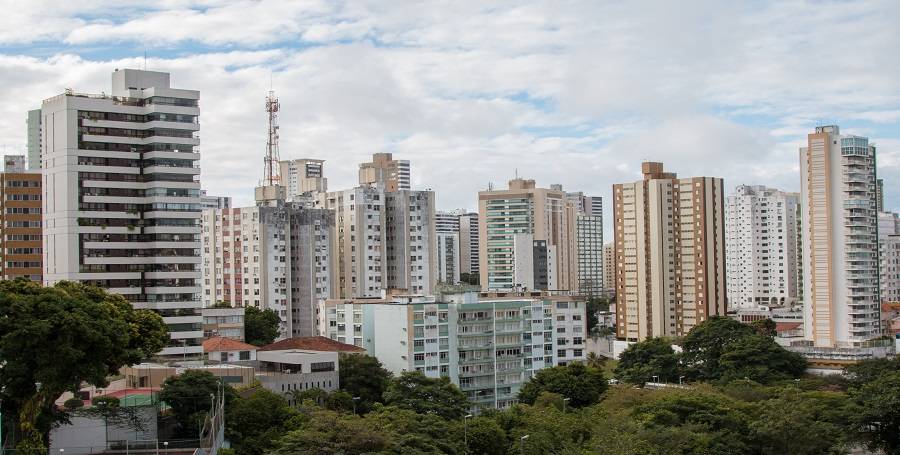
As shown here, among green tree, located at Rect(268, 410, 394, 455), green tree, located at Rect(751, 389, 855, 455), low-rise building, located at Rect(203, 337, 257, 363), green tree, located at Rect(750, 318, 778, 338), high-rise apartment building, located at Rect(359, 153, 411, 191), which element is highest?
high-rise apartment building, located at Rect(359, 153, 411, 191)

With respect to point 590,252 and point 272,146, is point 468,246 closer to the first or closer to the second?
point 590,252

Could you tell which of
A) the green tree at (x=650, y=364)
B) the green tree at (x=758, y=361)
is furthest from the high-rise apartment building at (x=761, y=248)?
the green tree at (x=650, y=364)

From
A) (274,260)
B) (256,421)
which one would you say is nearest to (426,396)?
(256,421)

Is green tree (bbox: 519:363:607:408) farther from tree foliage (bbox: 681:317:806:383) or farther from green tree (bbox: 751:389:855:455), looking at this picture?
green tree (bbox: 751:389:855:455)

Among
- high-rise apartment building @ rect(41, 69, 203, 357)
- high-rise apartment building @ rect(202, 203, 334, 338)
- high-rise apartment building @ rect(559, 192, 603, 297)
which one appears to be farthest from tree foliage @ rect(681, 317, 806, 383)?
high-rise apartment building @ rect(559, 192, 603, 297)

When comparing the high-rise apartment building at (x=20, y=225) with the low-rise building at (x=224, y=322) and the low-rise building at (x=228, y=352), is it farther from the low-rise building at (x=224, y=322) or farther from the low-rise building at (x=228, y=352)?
the low-rise building at (x=228, y=352)

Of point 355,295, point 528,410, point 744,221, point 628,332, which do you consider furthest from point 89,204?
point 744,221
